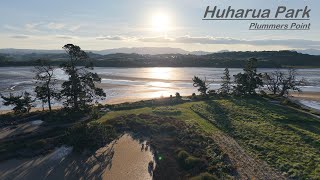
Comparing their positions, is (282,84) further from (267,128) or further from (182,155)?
(182,155)

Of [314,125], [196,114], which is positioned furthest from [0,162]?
[314,125]

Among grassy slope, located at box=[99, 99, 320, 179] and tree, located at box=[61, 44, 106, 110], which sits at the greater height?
tree, located at box=[61, 44, 106, 110]

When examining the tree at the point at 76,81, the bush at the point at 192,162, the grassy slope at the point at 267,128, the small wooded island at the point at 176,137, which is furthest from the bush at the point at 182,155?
the tree at the point at 76,81

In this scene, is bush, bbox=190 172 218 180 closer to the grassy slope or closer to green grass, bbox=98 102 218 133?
the grassy slope

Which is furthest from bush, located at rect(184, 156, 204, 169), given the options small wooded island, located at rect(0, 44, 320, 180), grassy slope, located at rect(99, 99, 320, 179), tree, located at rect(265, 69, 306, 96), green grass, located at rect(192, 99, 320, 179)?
tree, located at rect(265, 69, 306, 96)

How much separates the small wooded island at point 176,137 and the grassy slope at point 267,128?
73 millimetres

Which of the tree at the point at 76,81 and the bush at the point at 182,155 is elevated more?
the tree at the point at 76,81

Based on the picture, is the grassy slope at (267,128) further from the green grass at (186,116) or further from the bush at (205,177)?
the bush at (205,177)

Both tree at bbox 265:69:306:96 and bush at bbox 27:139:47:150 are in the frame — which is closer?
bush at bbox 27:139:47:150

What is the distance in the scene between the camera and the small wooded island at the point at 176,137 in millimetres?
28000

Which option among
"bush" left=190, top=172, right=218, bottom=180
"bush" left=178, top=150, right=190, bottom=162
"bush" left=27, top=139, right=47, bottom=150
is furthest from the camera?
"bush" left=27, top=139, right=47, bottom=150

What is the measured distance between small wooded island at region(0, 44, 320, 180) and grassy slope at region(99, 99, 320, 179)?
73 millimetres

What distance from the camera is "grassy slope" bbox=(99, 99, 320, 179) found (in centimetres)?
2927

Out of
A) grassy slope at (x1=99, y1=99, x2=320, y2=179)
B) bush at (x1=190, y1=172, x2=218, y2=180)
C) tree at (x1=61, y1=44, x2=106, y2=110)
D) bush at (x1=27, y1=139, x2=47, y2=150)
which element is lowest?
bush at (x1=27, y1=139, x2=47, y2=150)
